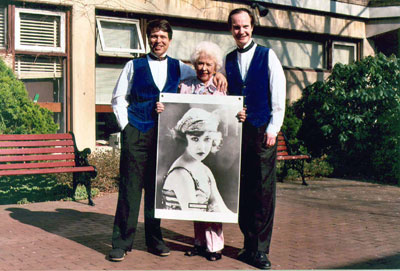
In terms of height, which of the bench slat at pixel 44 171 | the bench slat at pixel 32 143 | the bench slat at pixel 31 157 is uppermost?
the bench slat at pixel 32 143

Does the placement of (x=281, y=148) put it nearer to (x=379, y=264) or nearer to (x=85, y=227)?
(x=85, y=227)

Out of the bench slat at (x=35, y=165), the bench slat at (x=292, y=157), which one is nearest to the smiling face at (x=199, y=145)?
the bench slat at (x=35, y=165)

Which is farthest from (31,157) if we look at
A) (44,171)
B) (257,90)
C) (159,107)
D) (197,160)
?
(257,90)

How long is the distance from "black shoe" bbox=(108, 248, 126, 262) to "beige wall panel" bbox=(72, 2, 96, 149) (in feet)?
18.7

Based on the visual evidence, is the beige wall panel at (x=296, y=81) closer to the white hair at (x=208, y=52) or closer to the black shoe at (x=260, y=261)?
the white hair at (x=208, y=52)

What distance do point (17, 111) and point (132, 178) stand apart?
4.37 m

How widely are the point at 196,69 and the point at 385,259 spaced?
236 centimetres

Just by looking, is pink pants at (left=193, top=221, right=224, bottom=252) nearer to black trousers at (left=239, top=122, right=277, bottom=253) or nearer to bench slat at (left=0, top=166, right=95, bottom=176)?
black trousers at (left=239, top=122, right=277, bottom=253)

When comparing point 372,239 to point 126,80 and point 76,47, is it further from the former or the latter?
point 76,47

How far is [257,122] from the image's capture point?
4914mm

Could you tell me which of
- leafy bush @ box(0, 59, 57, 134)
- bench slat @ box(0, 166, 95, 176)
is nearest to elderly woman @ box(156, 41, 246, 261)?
bench slat @ box(0, 166, 95, 176)

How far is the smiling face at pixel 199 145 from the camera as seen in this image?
16.2ft

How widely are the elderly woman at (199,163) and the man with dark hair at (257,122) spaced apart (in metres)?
0.16

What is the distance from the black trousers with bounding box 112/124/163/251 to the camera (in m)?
5.02
